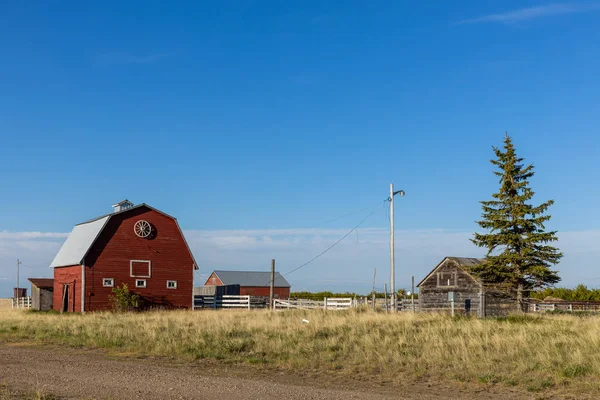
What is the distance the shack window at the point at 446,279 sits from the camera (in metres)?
49.8

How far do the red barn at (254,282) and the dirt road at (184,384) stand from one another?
6647 centimetres

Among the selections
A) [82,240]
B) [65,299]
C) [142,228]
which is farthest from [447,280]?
[65,299]

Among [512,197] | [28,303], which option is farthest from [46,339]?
[28,303]

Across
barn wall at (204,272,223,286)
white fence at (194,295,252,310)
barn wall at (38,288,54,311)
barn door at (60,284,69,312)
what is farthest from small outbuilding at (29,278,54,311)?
barn wall at (204,272,223,286)

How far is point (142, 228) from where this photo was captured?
45812 mm

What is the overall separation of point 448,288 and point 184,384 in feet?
126

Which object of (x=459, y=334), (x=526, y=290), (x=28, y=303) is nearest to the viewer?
(x=459, y=334)

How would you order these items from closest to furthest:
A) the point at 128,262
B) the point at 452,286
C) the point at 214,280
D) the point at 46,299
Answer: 1. the point at 128,262
2. the point at 452,286
3. the point at 46,299
4. the point at 214,280

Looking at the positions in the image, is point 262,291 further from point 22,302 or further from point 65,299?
point 65,299

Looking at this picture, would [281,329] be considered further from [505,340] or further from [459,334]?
[505,340]

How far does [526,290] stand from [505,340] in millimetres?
22778

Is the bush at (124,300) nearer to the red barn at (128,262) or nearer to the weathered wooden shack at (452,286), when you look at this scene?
the red barn at (128,262)

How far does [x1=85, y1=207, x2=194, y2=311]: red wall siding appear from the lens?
4419cm

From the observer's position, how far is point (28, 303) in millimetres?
60281
